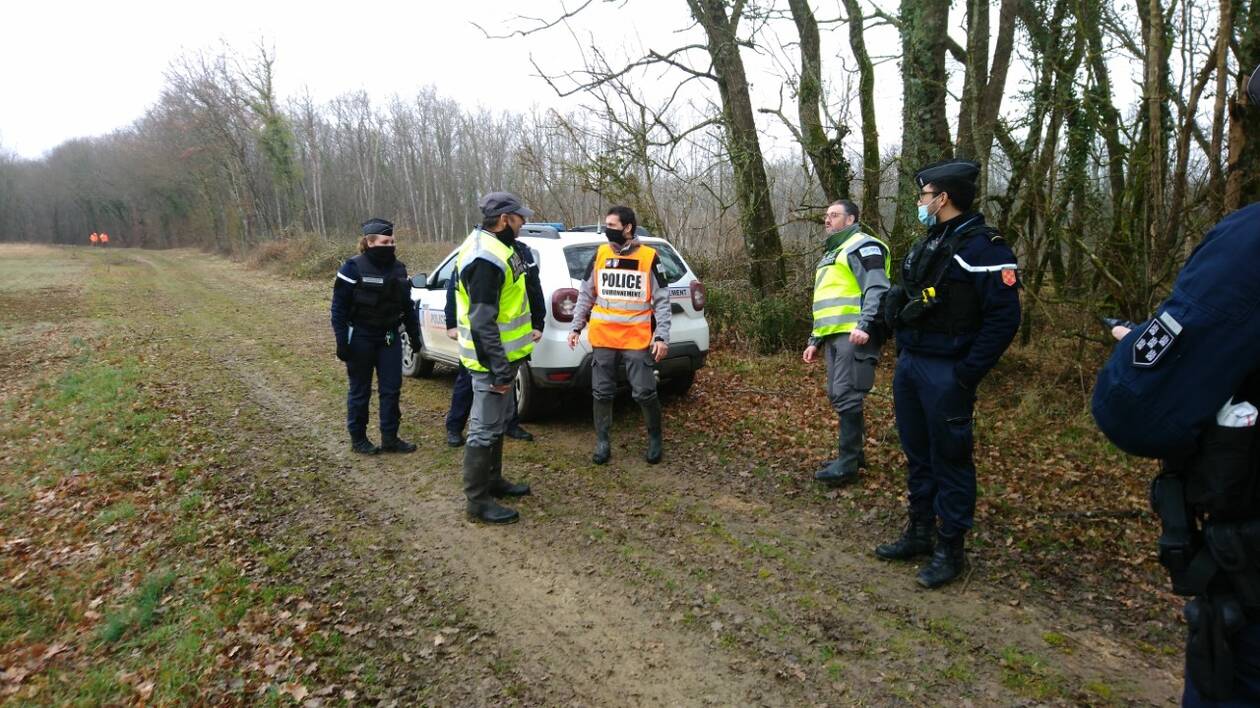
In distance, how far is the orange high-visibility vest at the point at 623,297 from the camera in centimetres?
535

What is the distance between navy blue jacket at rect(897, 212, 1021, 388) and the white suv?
10.0 ft

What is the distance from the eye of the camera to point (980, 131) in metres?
7.30

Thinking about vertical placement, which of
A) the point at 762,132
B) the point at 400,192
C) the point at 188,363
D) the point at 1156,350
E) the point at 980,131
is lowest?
the point at 188,363

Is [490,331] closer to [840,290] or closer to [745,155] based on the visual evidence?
[840,290]

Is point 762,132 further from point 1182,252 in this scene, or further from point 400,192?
point 400,192

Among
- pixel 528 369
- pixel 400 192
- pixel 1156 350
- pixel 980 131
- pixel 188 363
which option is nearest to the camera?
pixel 1156 350

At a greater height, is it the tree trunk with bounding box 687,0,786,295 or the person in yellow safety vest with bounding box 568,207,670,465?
the tree trunk with bounding box 687,0,786,295

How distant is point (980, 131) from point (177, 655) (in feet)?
26.5

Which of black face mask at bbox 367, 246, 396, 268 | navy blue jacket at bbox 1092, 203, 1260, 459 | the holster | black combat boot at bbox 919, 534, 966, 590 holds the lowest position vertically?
black combat boot at bbox 919, 534, 966, 590

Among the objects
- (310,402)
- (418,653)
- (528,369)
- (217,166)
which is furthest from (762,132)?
(217,166)

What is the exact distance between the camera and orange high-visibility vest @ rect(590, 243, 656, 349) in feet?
17.5

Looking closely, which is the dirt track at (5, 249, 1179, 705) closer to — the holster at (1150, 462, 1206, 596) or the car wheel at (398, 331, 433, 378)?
the holster at (1150, 462, 1206, 596)

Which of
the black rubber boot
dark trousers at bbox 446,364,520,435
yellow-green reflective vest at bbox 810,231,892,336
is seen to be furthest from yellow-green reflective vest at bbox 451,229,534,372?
yellow-green reflective vest at bbox 810,231,892,336

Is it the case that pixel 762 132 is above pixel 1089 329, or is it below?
above
